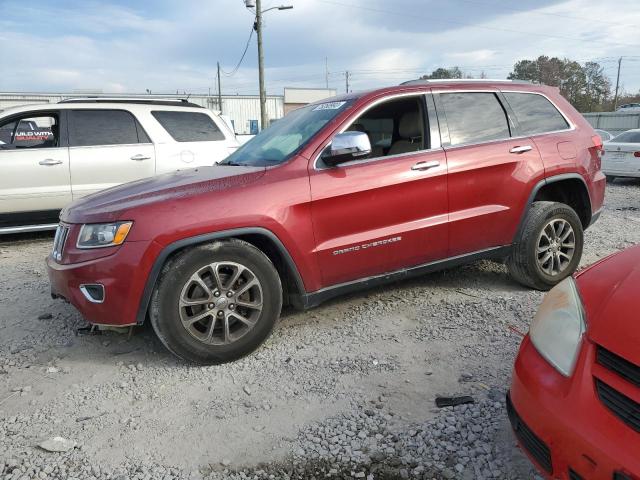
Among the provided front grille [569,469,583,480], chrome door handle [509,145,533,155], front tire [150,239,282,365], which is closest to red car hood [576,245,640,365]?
front grille [569,469,583,480]

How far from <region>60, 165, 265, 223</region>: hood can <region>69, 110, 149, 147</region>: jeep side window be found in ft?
12.0

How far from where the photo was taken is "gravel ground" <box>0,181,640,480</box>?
2316 millimetres

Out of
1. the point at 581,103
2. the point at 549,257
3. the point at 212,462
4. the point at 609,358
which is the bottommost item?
the point at 212,462

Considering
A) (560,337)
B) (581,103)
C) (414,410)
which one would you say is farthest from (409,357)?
(581,103)

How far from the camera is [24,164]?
250 inches

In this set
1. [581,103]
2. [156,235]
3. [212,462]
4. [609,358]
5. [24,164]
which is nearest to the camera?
[609,358]

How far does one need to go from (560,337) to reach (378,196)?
70.5 inches

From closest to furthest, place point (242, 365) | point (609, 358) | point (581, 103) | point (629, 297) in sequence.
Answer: point (609, 358), point (629, 297), point (242, 365), point (581, 103)

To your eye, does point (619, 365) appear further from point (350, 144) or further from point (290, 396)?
point (350, 144)

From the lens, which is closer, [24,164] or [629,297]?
[629,297]

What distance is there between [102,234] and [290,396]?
4.85 ft

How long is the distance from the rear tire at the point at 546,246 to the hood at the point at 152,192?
2305 millimetres

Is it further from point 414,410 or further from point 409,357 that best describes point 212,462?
point 409,357

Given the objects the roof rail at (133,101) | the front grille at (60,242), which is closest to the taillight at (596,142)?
the front grille at (60,242)
